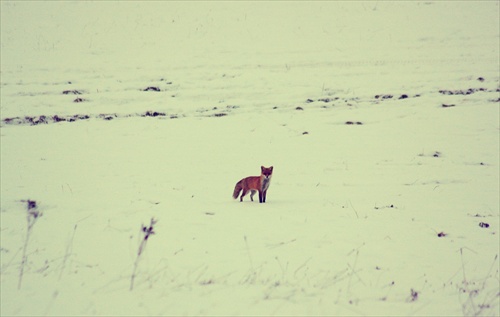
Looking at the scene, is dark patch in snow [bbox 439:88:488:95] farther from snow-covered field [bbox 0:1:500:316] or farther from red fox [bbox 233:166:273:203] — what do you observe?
red fox [bbox 233:166:273:203]

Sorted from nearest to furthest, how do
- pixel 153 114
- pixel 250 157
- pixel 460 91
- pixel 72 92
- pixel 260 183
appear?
pixel 260 183 < pixel 250 157 < pixel 153 114 < pixel 460 91 < pixel 72 92

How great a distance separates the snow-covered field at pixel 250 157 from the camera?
Result: 490 cm

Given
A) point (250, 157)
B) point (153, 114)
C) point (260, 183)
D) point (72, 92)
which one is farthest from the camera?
point (72, 92)

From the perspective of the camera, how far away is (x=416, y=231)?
7047mm

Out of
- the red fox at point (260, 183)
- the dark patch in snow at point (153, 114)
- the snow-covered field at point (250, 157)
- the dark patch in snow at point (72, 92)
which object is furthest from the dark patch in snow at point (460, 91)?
the dark patch in snow at point (72, 92)

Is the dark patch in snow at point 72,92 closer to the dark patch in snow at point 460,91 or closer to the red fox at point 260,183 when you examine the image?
the red fox at point 260,183

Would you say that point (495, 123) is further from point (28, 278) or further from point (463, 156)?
point (28, 278)

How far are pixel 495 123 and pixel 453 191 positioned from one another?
20.1ft

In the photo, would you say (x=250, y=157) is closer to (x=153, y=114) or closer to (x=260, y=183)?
(x=260, y=183)

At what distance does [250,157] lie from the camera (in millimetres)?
12547

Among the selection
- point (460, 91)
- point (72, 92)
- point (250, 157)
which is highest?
point (72, 92)

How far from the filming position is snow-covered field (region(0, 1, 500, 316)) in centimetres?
490

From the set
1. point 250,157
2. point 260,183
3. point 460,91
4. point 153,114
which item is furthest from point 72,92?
point 460,91

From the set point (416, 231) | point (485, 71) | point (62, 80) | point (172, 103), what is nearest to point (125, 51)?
point (62, 80)
